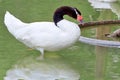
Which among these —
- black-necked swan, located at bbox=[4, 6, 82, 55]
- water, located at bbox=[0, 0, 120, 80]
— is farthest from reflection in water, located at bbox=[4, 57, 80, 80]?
black-necked swan, located at bbox=[4, 6, 82, 55]

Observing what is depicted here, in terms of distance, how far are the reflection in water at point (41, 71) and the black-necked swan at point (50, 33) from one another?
16cm

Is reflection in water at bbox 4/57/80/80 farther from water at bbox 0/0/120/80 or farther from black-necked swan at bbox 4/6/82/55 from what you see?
black-necked swan at bbox 4/6/82/55

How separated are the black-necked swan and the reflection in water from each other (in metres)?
0.16

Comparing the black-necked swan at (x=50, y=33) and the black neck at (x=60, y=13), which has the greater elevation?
the black neck at (x=60, y=13)

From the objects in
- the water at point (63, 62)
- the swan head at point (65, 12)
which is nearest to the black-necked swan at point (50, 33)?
the swan head at point (65, 12)

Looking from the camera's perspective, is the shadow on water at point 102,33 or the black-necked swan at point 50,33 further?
the black-necked swan at point 50,33

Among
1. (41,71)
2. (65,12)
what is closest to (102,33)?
(65,12)

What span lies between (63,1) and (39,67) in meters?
3.38

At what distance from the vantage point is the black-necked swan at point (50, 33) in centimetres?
523

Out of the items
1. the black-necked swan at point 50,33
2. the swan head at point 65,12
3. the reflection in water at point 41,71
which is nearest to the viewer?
the reflection in water at point 41,71

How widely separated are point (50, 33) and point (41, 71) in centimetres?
46

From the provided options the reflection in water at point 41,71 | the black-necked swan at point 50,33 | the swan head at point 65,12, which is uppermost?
the swan head at point 65,12

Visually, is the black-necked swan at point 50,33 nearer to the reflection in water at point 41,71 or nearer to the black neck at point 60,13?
the black neck at point 60,13

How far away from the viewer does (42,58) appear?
5383mm
